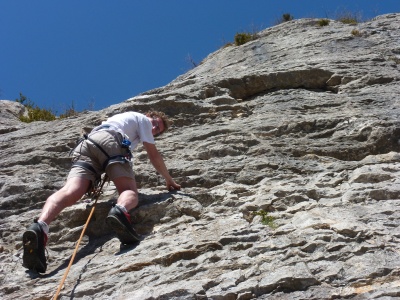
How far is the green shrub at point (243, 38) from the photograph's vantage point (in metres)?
11.8

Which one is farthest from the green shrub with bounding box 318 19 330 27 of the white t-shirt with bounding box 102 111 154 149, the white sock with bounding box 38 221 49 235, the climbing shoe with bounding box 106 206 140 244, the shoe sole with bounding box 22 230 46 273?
the shoe sole with bounding box 22 230 46 273

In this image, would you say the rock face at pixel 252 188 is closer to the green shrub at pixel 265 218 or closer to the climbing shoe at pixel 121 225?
the green shrub at pixel 265 218

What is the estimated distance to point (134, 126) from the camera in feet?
20.8

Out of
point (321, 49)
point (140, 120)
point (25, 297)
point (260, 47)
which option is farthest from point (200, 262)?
point (260, 47)

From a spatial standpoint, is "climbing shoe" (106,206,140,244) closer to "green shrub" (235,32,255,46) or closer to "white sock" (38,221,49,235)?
"white sock" (38,221,49,235)

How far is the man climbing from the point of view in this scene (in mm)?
4898

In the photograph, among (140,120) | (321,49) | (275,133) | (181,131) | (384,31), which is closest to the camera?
(140,120)

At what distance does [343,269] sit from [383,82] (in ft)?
15.9

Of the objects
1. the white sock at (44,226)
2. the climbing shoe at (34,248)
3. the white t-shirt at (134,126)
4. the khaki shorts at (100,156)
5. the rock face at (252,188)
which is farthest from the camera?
the white t-shirt at (134,126)

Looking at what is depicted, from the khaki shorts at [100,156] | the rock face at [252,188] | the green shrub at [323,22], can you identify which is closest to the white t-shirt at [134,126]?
the khaki shorts at [100,156]

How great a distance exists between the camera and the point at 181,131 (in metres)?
7.81

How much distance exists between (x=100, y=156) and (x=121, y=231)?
1146 mm

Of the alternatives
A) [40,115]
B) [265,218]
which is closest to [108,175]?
[265,218]

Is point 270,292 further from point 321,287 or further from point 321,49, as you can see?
point 321,49
